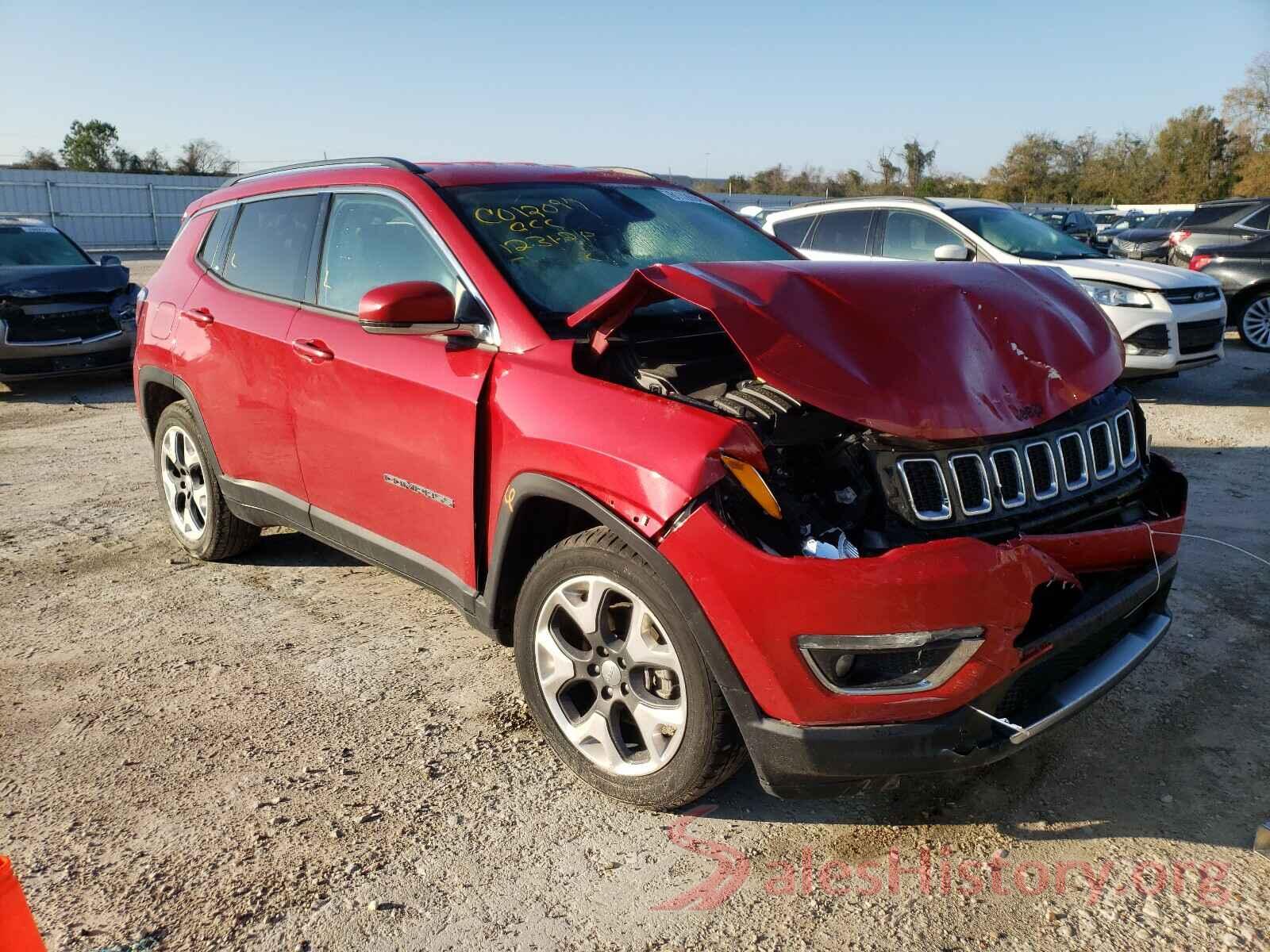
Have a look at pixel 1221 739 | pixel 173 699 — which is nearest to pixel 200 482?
pixel 173 699

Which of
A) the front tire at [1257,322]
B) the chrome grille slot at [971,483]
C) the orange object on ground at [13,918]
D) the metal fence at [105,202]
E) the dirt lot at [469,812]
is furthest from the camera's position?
the metal fence at [105,202]

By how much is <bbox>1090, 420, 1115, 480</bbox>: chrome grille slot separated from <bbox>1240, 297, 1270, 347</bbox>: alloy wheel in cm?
1036

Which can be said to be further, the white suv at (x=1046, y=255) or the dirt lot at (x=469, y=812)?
the white suv at (x=1046, y=255)

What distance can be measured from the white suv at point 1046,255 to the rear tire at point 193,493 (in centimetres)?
501

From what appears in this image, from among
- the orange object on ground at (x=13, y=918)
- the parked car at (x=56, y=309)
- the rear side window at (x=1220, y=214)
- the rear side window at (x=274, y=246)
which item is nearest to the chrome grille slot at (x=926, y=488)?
the orange object on ground at (x=13, y=918)

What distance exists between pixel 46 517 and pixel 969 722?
547 centimetres

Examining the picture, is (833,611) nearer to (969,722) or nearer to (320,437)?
(969,722)

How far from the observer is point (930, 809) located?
286 centimetres

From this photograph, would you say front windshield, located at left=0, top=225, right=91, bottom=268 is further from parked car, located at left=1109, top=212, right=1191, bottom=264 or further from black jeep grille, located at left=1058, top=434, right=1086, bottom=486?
→ parked car, located at left=1109, top=212, right=1191, bottom=264

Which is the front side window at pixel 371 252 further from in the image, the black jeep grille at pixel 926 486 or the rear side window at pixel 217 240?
the black jeep grille at pixel 926 486

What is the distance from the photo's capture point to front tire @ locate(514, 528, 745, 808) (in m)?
2.57

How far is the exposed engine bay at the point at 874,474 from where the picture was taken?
2.48 metres

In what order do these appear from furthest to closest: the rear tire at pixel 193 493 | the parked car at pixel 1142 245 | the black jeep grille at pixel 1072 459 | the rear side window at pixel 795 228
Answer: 1. the parked car at pixel 1142 245
2. the rear side window at pixel 795 228
3. the rear tire at pixel 193 493
4. the black jeep grille at pixel 1072 459

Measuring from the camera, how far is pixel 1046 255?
28.7 ft
